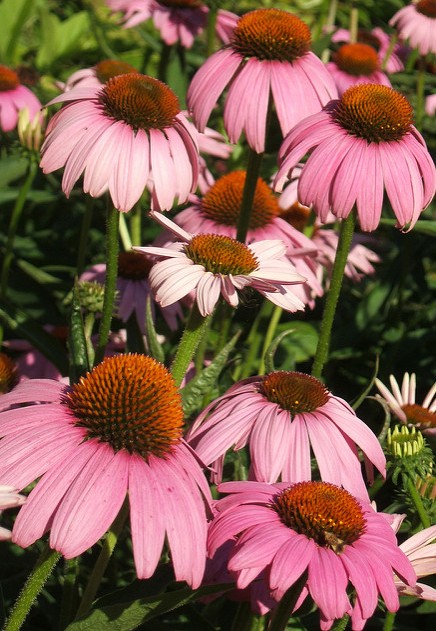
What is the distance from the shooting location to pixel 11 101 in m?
2.35

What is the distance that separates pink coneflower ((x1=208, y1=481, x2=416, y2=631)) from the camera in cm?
87

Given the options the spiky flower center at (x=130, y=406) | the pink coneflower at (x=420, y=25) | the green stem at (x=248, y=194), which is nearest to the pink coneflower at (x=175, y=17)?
the pink coneflower at (x=420, y=25)

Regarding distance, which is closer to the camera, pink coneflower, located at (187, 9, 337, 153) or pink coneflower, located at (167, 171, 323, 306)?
pink coneflower, located at (187, 9, 337, 153)

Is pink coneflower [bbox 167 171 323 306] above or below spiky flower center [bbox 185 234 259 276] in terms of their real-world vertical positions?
below

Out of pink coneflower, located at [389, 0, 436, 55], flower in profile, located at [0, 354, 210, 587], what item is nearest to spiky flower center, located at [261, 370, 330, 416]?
flower in profile, located at [0, 354, 210, 587]

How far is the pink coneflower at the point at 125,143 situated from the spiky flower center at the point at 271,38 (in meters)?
0.24

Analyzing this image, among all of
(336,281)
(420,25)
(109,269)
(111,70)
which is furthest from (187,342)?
(420,25)

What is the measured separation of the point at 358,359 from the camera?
2420 mm

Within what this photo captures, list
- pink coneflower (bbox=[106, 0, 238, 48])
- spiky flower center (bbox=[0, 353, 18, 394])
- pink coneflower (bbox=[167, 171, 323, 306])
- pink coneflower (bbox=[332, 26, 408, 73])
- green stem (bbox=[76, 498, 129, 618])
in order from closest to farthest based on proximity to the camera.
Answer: green stem (bbox=[76, 498, 129, 618]) → spiky flower center (bbox=[0, 353, 18, 394]) → pink coneflower (bbox=[167, 171, 323, 306]) → pink coneflower (bbox=[106, 0, 238, 48]) → pink coneflower (bbox=[332, 26, 408, 73])

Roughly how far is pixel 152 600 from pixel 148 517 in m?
0.12

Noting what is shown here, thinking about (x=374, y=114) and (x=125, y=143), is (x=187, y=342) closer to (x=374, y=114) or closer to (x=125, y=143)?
(x=125, y=143)

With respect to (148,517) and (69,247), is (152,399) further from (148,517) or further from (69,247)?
(69,247)

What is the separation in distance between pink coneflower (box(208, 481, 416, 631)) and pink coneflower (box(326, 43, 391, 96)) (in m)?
→ 1.57

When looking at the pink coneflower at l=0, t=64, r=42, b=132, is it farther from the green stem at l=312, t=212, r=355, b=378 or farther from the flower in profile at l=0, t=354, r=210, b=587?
the flower in profile at l=0, t=354, r=210, b=587
